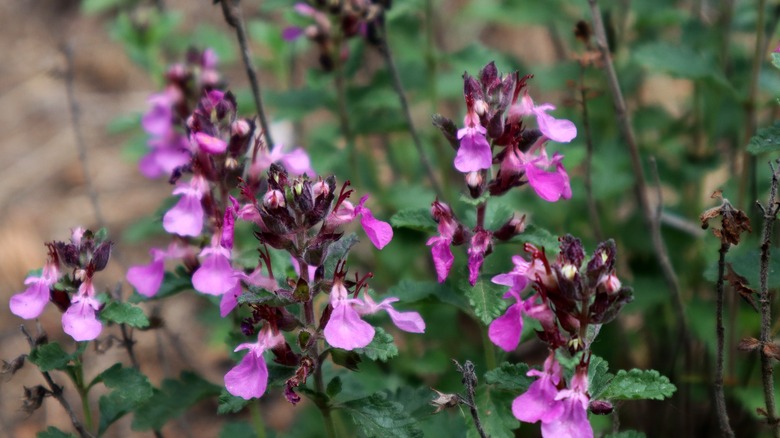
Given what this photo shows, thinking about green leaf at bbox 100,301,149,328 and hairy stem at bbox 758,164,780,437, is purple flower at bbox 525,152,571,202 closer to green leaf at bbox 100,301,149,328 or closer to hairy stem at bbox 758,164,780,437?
hairy stem at bbox 758,164,780,437

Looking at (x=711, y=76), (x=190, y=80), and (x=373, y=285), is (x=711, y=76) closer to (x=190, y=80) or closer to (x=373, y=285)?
(x=373, y=285)

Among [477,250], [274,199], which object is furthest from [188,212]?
[477,250]

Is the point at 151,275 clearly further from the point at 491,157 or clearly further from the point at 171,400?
the point at 491,157

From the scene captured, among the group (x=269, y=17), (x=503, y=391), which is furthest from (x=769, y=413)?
(x=269, y=17)

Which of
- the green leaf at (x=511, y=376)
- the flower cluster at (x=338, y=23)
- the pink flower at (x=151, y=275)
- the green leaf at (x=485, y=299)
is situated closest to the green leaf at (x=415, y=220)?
the green leaf at (x=485, y=299)

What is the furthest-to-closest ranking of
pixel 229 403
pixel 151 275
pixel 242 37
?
1. pixel 242 37
2. pixel 151 275
3. pixel 229 403

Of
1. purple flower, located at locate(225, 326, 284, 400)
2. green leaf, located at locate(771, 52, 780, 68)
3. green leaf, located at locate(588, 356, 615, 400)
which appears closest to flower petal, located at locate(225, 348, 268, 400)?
purple flower, located at locate(225, 326, 284, 400)

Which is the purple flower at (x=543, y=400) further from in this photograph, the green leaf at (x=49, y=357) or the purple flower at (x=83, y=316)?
the green leaf at (x=49, y=357)
